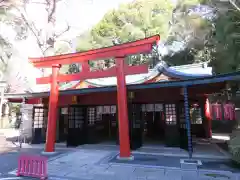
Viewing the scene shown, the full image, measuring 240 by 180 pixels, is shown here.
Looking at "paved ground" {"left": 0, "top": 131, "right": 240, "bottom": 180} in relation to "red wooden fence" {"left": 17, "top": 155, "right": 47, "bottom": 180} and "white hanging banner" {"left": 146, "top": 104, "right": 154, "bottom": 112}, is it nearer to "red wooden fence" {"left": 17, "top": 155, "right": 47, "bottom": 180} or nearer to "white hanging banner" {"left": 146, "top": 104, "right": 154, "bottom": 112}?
"red wooden fence" {"left": 17, "top": 155, "right": 47, "bottom": 180}

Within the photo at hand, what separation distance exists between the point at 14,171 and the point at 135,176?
14.1 ft

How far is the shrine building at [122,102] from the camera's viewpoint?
876cm

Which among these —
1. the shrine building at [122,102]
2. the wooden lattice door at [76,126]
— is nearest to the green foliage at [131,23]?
the shrine building at [122,102]

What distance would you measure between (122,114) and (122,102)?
530 mm

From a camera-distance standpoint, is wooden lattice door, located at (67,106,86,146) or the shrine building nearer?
the shrine building

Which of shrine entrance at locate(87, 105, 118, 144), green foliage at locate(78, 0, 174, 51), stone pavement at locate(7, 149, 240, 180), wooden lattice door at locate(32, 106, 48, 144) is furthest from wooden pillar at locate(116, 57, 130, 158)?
green foliage at locate(78, 0, 174, 51)

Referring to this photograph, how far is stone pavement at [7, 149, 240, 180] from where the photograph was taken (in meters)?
6.20

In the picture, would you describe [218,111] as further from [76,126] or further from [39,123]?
[39,123]

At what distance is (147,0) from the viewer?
89.5 ft

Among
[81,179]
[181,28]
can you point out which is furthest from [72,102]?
[181,28]

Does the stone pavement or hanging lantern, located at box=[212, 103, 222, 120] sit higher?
hanging lantern, located at box=[212, 103, 222, 120]

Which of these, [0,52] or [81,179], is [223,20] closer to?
[81,179]

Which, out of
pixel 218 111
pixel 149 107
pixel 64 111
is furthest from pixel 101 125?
pixel 218 111

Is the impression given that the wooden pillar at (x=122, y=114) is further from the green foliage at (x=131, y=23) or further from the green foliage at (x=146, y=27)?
the green foliage at (x=131, y=23)
